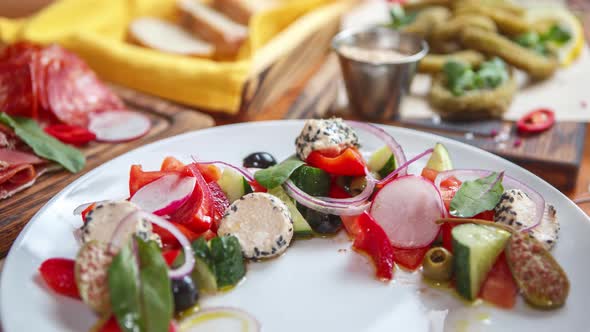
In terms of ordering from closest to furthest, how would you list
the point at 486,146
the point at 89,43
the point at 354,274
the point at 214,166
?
the point at 354,274 → the point at 214,166 → the point at 486,146 → the point at 89,43

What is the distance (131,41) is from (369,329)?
2753 millimetres

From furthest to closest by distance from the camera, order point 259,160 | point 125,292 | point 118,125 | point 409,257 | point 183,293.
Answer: point 118,125, point 259,160, point 409,257, point 183,293, point 125,292

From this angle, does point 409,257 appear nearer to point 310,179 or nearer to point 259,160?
point 310,179

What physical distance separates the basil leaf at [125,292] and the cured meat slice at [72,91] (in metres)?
1.35

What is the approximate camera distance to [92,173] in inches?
75.9

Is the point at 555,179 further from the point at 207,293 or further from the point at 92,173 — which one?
the point at 92,173

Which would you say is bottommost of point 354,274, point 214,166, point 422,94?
point 422,94

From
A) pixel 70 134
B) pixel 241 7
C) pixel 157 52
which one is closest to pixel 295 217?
pixel 70 134

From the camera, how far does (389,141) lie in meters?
1.96

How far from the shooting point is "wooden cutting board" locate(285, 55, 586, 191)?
8.18ft

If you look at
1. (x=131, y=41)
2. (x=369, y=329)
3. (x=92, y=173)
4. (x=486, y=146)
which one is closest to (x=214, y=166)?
(x=92, y=173)

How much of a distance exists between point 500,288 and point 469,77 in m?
1.78

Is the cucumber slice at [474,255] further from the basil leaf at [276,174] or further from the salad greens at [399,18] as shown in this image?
the salad greens at [399,18]

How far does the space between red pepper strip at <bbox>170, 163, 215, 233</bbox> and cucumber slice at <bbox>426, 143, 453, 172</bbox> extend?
74cm
